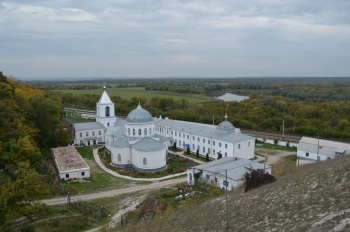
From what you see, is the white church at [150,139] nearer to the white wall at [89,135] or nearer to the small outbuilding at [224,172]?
the white wall at [89,135]

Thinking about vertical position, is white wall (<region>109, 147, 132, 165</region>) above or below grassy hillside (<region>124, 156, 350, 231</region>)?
below

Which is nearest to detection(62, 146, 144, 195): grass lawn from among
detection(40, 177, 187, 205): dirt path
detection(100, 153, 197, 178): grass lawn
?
detection(40, 177, 187, 205): dirt path

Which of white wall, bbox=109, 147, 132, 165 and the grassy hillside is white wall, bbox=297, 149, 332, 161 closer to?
white wall, bbox=109, 147, 132, 165

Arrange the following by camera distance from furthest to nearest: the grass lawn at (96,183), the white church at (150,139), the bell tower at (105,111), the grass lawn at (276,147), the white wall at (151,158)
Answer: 1. the bell tower at (105,111)
2. the grass lawn at (276,147)
3. the white church at (150,139)
4. the white wall at (151,158)
5. the grass lawn at (96,183)

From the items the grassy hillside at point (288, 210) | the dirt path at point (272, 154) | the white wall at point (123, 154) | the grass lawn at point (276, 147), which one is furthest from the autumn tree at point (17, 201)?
the grass lawn at point (276, 147)

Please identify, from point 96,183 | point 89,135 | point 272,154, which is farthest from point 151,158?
point 272,154
